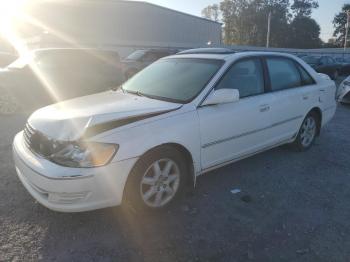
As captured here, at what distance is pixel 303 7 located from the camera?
247 feet

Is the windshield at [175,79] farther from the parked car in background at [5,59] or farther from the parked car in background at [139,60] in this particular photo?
the parked car in background at [5,59]

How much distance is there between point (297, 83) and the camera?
5301mm

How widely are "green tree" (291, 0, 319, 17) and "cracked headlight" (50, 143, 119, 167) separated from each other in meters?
78.9

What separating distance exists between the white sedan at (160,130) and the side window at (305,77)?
164 mm

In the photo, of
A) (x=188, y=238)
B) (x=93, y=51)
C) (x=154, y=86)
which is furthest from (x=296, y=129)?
(x=93, y=51)

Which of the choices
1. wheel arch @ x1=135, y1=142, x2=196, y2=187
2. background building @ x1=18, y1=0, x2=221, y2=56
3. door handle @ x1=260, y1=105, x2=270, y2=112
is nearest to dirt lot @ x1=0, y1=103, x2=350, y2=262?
wheel arch @ x1=135, y1=142, x2=196, y2=187

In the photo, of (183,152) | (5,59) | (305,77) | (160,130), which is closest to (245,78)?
(183,152)

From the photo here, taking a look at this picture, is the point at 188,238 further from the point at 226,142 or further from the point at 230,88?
the point at 230,88

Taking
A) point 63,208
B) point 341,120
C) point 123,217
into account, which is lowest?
point 341,120

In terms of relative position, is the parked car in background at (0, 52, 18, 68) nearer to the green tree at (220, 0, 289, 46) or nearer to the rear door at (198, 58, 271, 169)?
the rear door at (198, 58, 271, 169)

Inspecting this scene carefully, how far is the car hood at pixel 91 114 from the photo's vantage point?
320 centimetres

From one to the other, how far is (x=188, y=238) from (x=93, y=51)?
8.46m

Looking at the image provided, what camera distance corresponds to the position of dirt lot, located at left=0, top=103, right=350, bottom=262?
3.00 m

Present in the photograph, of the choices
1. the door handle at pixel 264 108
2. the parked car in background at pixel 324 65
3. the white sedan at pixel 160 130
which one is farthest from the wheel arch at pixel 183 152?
the parked car in background at pixel 324 65
